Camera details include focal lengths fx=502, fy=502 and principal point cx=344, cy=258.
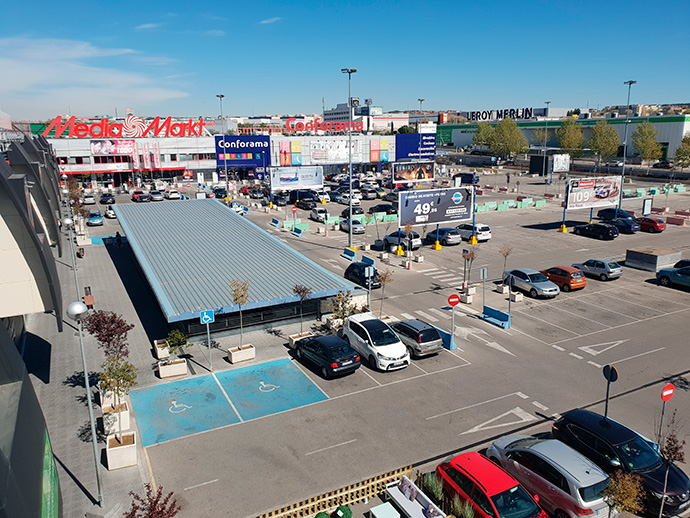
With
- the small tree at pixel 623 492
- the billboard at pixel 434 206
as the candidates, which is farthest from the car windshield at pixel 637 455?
the billboard at pixel 434 206

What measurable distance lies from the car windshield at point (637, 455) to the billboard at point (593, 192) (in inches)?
1279

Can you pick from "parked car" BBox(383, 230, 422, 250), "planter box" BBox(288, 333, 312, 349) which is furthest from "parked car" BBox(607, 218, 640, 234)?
"planter box" BBox(288, 333, 312, 349)

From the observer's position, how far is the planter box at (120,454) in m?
12.5

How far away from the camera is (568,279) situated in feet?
87.1

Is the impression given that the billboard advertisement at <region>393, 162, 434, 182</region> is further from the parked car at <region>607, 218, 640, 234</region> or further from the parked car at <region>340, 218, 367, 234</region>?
the parked car at <region>607, 218, 640, 234</region>

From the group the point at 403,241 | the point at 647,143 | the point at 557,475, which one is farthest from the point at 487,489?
the point at 647,143

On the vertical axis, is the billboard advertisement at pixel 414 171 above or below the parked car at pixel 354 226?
above

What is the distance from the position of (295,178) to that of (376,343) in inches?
1463

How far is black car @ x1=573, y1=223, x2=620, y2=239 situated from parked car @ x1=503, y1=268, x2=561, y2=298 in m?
15.6

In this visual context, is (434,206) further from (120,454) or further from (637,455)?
(120,454)

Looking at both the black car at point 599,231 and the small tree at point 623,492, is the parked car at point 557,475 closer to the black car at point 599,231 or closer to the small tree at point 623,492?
the small tree at point 623,492

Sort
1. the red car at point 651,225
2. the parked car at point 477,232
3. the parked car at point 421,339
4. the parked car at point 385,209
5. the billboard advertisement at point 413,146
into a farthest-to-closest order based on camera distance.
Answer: the billboard advertisement at point 413,146 → the parked car at point 385,209 → the red car at point 651,225 → the parked car at point 477,232 → the parked car at point 421,339

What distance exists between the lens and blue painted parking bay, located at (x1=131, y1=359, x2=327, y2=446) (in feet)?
48.3

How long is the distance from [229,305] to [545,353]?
12.5 meters
